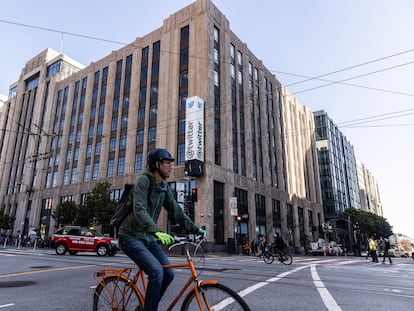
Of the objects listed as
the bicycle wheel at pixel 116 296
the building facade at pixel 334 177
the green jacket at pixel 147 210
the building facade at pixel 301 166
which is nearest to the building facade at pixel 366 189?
the building facade at pixel 334 177

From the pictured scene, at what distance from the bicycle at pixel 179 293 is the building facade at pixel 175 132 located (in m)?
26.5

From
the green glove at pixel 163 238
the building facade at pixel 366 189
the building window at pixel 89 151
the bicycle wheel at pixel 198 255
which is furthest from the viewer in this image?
the building facade at pixel 366 189

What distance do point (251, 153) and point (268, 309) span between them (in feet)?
123

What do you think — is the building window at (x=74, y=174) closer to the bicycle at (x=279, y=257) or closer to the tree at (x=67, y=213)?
the tree at (x=67, y=213)

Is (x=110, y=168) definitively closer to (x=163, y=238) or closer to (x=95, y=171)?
(x=95, y=171)

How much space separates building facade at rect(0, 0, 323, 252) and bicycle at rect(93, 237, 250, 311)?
26525 mm

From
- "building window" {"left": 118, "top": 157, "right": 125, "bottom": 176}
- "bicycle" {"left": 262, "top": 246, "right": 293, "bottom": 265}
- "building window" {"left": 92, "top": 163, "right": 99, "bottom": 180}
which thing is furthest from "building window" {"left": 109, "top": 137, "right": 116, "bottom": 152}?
"bicycle" {"left": 262, "top": 246, "right": 293, "bottom": 265}

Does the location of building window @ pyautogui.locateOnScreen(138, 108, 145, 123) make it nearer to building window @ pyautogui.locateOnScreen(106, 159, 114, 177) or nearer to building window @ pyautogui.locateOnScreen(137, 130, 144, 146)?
building window @ pyautogui.locateOnScreen(137, 130, 144, 146)

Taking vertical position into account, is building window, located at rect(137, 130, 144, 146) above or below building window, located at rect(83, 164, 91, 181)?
above

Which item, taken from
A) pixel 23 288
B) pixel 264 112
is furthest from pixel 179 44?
pixel 23 288

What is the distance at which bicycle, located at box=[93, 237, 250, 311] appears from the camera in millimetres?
2732

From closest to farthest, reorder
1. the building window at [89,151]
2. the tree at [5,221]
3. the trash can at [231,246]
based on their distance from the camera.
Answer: the trash can at [231,246] → the building window at [89,151] → the tree at [5,221]

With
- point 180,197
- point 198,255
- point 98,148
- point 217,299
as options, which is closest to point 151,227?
point 198,255

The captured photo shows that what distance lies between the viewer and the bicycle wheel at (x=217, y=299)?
8.75 ft
